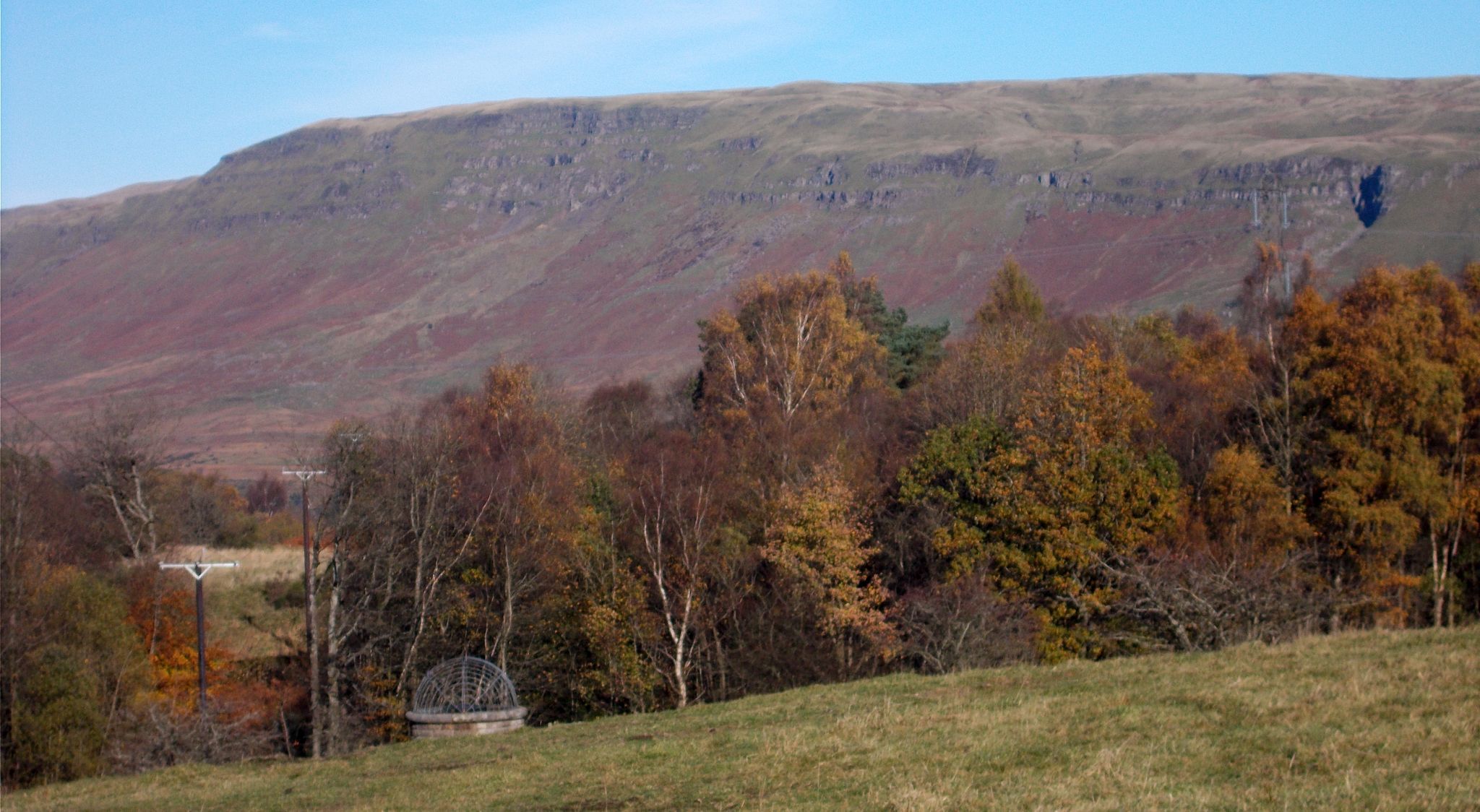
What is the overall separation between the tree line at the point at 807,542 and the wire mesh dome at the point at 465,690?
4513 mm

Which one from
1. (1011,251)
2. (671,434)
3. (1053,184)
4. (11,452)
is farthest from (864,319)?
(1053,184)

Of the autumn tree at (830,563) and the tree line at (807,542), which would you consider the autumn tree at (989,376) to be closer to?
the tree line at (807,542)

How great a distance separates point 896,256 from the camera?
154125mm

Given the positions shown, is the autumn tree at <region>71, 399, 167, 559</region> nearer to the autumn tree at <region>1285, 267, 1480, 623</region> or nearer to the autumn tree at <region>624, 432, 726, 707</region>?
the autumn tree at <region>624, 432, 726, 707</region>

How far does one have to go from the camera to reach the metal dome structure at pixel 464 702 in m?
23.0

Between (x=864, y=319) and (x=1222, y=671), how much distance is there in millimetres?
49905

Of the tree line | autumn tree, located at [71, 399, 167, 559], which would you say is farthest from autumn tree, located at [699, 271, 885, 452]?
autumn tree, located at [71, 399, 167, 559]

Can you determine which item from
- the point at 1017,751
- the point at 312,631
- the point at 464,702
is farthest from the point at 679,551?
the point at 1017,751

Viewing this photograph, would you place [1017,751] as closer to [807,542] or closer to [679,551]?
[807,542]

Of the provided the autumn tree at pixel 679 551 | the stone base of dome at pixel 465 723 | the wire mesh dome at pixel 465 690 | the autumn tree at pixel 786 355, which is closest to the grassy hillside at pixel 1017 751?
the stone base of dome at pixel 465 723

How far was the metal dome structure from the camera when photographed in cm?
2305

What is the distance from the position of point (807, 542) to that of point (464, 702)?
14335 mm

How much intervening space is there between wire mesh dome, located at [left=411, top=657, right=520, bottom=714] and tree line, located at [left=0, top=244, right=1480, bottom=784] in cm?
451

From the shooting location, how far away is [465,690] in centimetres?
2594
